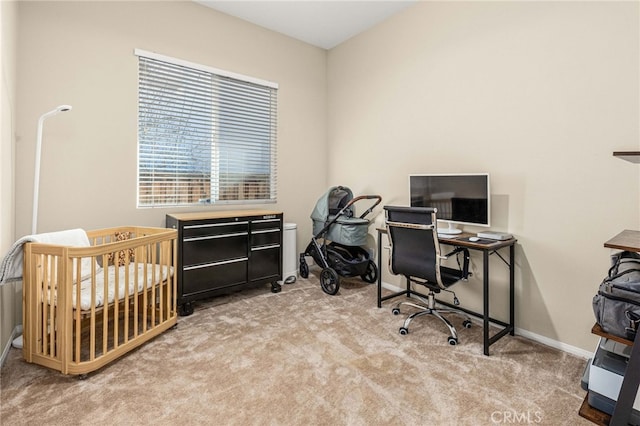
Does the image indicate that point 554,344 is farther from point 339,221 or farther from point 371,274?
point 339,221

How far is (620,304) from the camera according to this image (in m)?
1.30

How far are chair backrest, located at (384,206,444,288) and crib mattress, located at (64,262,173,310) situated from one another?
187 cm

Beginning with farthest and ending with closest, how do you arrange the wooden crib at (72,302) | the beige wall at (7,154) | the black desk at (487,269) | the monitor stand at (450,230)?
the monitor stand at (450,230)
the black desk at (487,269)
the beige wall at (7,154)
the wooden crib at (72,302)

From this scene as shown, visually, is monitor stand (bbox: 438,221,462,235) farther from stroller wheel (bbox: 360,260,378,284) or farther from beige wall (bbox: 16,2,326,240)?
beige wall (bbox: 16,2,326,240)

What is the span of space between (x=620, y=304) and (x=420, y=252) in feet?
4.19

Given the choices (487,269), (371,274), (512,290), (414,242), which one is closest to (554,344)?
(512,290)

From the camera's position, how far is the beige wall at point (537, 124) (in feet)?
6.95

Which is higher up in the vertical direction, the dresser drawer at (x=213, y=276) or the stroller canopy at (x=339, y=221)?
the stroller canopy at (x=339, y=221)

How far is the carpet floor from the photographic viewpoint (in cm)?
166

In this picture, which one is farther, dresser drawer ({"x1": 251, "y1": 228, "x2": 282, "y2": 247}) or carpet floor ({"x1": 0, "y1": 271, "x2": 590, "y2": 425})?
dresser drawer ({"x1": 251, "y1": 228, "x2": 282, "y2": 247})

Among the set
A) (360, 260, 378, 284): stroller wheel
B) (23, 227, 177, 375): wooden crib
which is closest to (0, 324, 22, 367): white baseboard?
(23, 227, 177, 375): wooden crib

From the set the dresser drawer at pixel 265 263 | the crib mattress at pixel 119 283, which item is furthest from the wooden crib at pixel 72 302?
the dresser drawer at pixel 265 263

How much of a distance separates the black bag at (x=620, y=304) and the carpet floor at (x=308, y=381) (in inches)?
26.0

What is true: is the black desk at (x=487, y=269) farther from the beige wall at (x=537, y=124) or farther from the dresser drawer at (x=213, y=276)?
the dresser drawer at (x=213, y=276)
